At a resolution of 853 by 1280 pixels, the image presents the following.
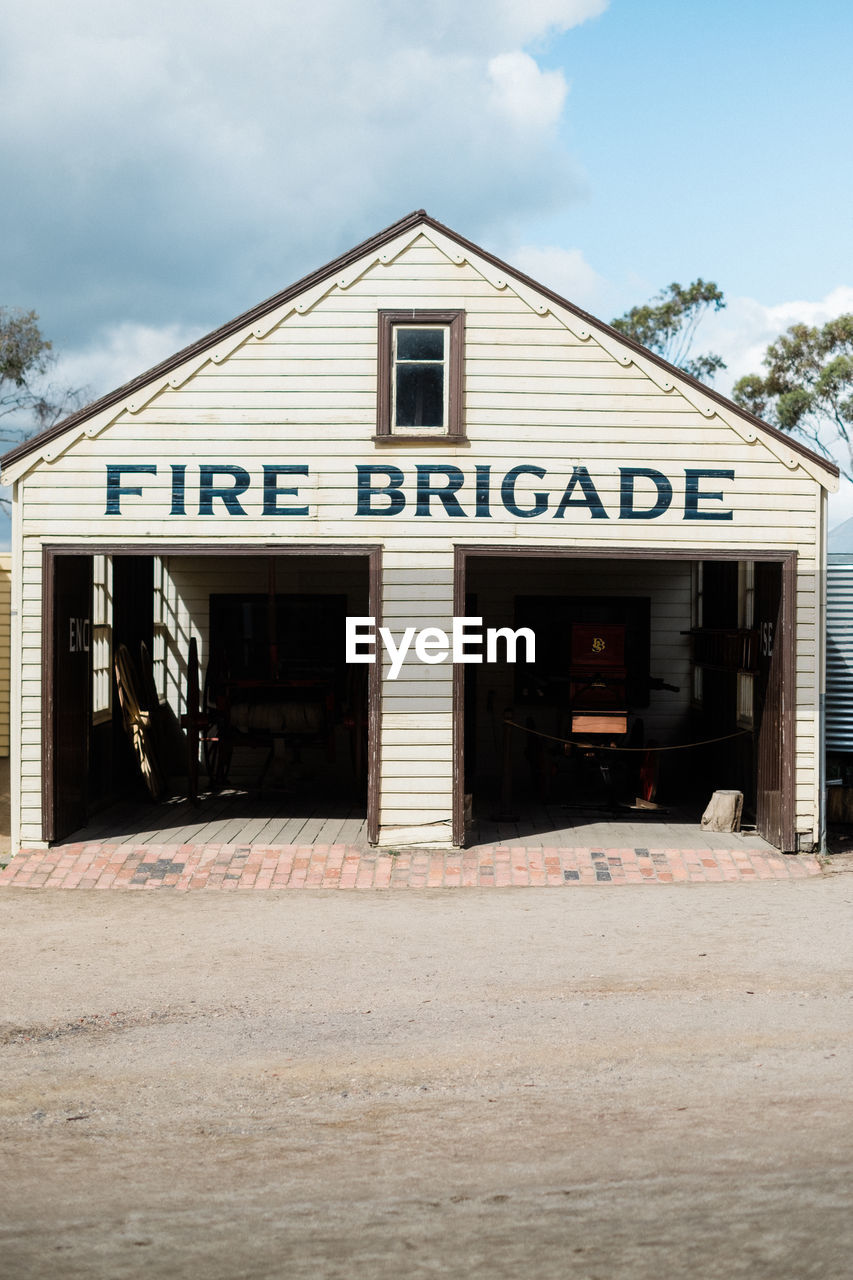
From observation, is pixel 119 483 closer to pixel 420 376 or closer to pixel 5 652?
pixel 5 652

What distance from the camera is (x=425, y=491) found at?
12.4m

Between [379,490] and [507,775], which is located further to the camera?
[507,775]

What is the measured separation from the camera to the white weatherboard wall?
40.8ft

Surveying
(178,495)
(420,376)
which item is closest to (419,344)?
(420,376)

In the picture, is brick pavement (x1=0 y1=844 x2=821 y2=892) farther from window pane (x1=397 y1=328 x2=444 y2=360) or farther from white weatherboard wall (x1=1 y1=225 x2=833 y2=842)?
window pane (x1=397 y1=328 x2=444 y2=360)

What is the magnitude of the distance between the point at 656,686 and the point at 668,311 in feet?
87.4

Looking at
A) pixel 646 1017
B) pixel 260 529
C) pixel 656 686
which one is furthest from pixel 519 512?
pixel 646 1017

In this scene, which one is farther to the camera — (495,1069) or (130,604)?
(130,604)

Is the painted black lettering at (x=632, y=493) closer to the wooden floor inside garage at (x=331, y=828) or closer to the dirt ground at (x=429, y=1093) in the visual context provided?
the wooden floor inside garage at (x=331, y=828)

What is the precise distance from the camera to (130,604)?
15703 mm

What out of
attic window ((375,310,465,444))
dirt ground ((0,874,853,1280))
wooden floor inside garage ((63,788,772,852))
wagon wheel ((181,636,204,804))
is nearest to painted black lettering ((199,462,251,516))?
attic window ((375,310,465,444))

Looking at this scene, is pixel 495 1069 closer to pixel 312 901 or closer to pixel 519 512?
pixel 312 901

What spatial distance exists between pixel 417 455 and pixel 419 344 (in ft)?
3.68

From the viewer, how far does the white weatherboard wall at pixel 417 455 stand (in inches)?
489
